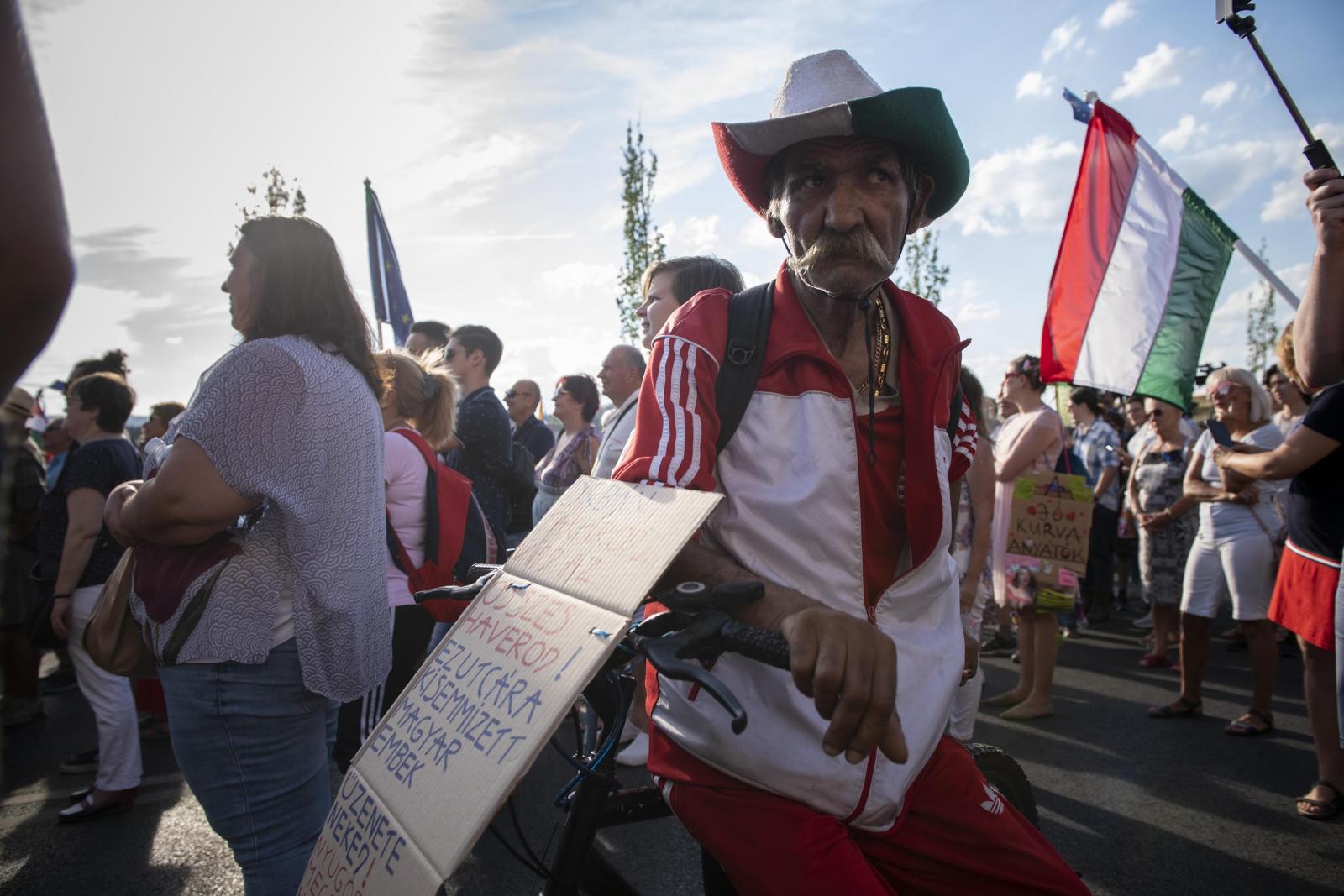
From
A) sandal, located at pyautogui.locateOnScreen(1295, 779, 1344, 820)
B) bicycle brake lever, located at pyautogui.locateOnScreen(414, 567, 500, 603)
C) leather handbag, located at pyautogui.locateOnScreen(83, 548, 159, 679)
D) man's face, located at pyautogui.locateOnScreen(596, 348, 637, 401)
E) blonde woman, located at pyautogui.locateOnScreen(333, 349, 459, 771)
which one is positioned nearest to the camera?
bicycle brake lever, located at pyautogui.locateOnScreen(414, 567, 500, 603)

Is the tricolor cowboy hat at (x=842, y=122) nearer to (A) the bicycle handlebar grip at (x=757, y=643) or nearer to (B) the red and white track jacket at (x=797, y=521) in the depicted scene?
(B) the red and white track jacket at (x=797, y=521)

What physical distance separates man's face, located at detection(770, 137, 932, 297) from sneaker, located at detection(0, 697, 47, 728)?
6.76m

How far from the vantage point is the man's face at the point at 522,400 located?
7016 mm

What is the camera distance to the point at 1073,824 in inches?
150

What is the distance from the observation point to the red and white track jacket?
4.47 ft

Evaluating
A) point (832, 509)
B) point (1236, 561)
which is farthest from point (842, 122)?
point (1236, 561)

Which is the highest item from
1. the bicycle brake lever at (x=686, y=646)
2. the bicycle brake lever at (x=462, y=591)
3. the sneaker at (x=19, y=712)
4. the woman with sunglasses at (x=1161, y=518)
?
the bicycle brake lever at (x=686, y=646)

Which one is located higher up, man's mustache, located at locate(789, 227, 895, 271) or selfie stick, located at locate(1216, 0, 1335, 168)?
selfie stick, located at locate(1216, 0, 1335, 168)

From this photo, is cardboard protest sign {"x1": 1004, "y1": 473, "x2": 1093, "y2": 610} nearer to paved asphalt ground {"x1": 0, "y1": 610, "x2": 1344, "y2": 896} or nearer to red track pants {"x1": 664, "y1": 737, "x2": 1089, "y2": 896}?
paved asphalt ground {"x1": 0, "y1": 610, "x2": 1344, "y2": 896}

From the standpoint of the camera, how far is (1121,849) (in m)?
3.54

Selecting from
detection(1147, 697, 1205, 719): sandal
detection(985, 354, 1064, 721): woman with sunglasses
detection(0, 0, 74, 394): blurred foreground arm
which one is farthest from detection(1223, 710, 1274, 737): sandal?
detection(0, 0, 74, 394): blurred foreground arm

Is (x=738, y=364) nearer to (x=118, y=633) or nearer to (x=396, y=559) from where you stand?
(x=118, y=633)

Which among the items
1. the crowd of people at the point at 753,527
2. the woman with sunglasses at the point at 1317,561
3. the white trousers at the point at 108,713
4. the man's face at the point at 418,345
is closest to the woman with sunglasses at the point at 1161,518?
the woman with sunglasses at the point at 1317,561

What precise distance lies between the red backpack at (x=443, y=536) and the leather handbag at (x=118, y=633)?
1175 millimetres
